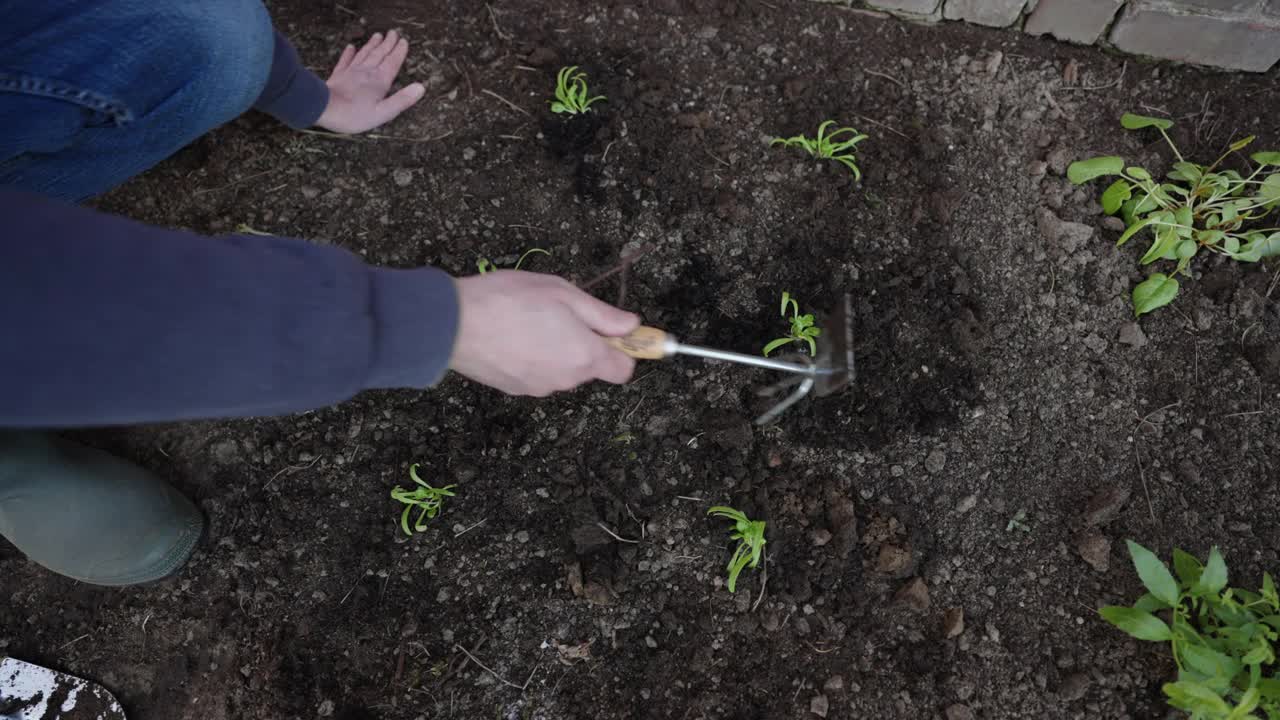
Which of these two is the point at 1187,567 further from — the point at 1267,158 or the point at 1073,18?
the point at 1073,18

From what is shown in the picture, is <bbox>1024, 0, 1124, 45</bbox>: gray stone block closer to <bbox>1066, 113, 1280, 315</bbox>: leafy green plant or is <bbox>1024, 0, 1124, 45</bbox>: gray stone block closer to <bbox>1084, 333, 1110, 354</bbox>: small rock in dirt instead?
<bbox>1066, 113, 1280, 315</bbox>: leafy green plant

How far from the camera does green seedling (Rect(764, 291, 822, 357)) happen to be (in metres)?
1.71

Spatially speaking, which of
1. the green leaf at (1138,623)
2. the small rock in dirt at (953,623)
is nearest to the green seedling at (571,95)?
the small rock in dirt at (953,623)

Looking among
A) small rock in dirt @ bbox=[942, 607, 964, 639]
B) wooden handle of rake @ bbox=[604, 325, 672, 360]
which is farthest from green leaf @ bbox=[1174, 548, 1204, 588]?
wooden handle of rake @ bbox=[604, 325, 672, 360]

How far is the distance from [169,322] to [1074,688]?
1.86 meters

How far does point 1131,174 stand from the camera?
1831mm

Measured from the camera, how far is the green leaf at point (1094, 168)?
1.82 meters

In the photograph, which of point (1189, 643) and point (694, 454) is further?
point (694, 454)

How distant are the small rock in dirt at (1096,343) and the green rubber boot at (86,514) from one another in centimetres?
218

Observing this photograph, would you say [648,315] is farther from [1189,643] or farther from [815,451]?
[1189,643]

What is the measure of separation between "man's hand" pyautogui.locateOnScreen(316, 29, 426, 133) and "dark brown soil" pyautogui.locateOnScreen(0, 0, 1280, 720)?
0.22 feet

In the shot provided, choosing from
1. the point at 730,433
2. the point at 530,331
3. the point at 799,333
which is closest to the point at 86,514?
the point at 530,331

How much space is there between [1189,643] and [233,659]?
2.09 metres

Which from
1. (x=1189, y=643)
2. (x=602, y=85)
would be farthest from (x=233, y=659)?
(x=1189, y=643)
